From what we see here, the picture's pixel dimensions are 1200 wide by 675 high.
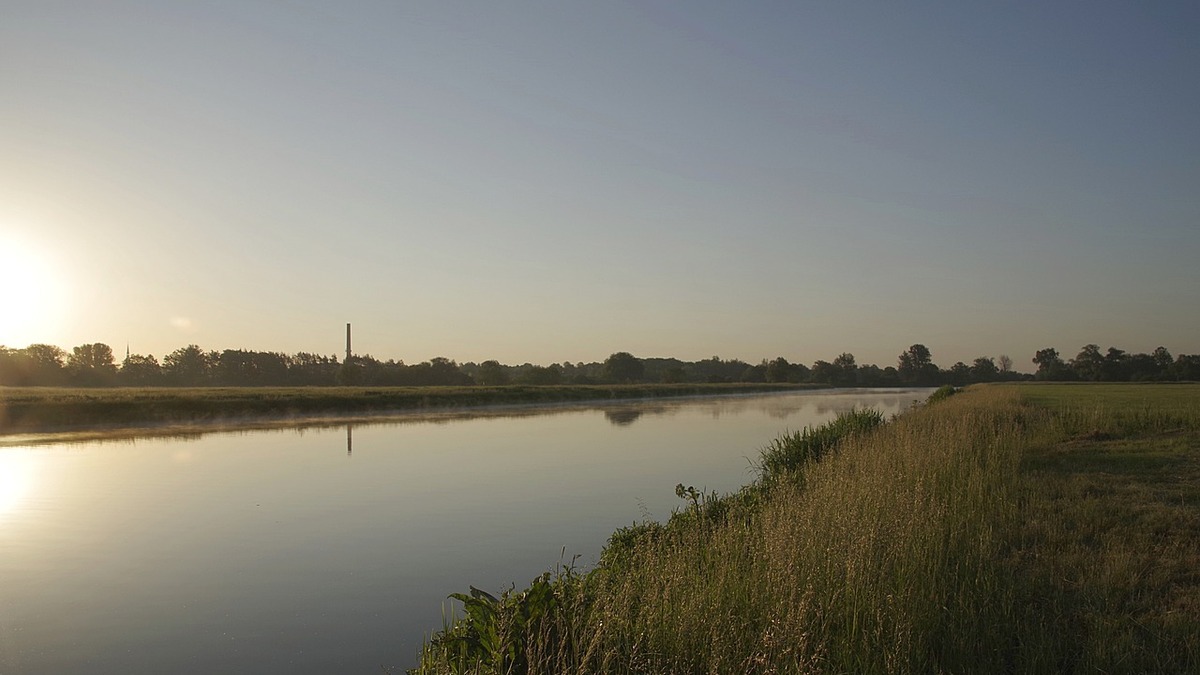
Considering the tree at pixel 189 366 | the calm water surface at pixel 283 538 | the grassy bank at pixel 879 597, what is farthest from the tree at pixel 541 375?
the grassy bank at pixel 879 597

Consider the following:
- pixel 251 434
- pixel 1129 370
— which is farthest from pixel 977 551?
pixel 1129 370

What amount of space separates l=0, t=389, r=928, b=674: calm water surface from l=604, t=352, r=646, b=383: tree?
103m

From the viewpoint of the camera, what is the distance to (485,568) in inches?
349

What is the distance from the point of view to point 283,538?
35.4 ft

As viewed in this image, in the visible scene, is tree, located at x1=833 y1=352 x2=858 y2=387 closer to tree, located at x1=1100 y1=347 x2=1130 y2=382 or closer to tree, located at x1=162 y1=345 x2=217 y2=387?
tree, located at x1=1100 y1=347 x2=1130 y2=382

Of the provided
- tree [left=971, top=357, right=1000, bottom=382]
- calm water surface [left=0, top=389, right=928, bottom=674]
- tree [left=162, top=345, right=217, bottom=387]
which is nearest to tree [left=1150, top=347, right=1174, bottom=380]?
tree [left=971, top=357, right=1000, bottom=382]

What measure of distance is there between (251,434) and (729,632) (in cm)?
2700

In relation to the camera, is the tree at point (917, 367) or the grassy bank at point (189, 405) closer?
the grassy bank at point (189, 405)

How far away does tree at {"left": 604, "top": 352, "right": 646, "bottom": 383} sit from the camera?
12606cm

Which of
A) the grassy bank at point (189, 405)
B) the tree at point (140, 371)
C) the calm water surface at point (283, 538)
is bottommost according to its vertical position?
the calm water surface at point (283, 538)

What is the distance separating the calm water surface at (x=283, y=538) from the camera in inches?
263

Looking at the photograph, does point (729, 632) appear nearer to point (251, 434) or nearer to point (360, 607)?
point (360, 607)

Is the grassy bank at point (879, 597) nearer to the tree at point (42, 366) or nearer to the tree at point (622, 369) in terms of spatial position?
the tree at point (42, 366)

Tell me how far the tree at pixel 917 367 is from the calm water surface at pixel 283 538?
131664 mm
